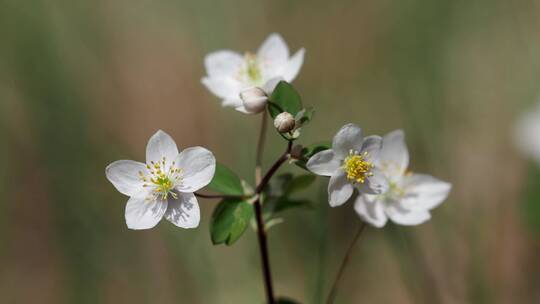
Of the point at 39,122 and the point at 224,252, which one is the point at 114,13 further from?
the point at 224,252

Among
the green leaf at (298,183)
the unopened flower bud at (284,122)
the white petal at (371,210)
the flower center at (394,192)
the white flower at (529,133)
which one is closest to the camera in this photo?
the unopened flower bud at (284,122)

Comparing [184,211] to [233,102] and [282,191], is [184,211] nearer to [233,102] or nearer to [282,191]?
[282,191]

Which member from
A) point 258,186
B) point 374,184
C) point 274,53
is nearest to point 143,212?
point 258,186

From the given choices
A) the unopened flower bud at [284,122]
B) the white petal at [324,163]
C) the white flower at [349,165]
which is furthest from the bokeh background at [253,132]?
the unopened flower bud at [284,122]

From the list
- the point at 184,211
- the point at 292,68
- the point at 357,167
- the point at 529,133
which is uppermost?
the point at 292,68

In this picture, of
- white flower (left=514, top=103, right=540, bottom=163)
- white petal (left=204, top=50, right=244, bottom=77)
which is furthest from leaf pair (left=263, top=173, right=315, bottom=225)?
white flower (left=514, top=103, right=540, bottom=163)

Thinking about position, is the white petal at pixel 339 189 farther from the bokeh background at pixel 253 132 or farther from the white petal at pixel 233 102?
the bokeh background at pixel 253 132
